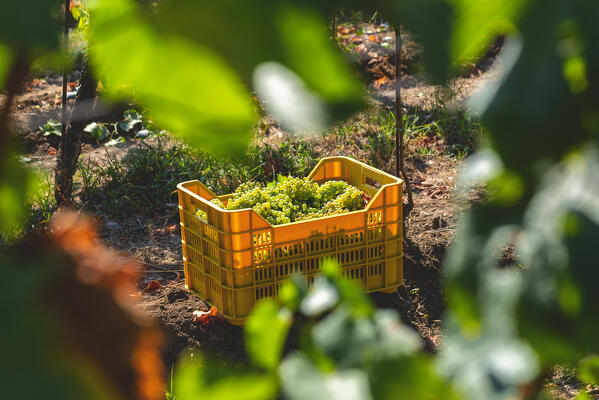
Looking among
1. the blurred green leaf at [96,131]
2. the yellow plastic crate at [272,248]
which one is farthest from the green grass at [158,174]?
the yellow plastic crate at [272,248]

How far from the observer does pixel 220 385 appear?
369 mm

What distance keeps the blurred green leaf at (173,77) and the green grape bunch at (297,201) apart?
3088 mm

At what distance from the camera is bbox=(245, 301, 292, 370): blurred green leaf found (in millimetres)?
431

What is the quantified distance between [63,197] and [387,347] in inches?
173

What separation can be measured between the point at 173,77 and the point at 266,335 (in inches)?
7.9

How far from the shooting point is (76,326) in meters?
0.30

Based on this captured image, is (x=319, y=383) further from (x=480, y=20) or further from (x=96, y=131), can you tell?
(x=96, y=131)

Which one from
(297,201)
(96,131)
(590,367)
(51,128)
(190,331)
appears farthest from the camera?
(51,128)

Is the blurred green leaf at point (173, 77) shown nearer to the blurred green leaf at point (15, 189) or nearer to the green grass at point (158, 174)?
the blurred green leaf at point (15, 189)

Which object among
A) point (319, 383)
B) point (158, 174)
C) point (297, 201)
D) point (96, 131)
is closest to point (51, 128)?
point (96, 131)

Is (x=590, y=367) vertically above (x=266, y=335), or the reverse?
(x=266, y=335)

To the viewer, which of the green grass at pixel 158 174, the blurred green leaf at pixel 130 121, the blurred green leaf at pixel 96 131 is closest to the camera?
the green grass at pixel 158 174

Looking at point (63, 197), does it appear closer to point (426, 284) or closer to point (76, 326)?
point (426, 284)

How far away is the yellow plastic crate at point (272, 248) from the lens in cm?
329
